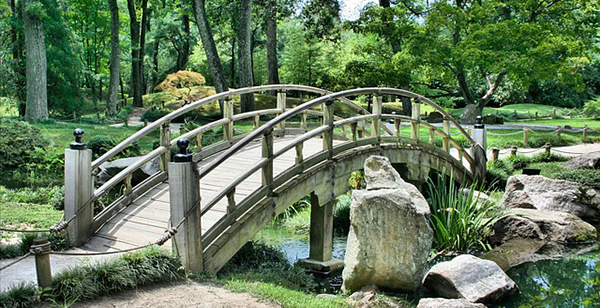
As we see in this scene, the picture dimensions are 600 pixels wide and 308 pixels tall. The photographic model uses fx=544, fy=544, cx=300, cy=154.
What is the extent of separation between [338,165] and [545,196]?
Result: 6132 millimetres

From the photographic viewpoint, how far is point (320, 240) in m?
9.55

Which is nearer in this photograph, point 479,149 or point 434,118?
point 479,149

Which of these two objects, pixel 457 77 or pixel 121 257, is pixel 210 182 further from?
pixel 457 77

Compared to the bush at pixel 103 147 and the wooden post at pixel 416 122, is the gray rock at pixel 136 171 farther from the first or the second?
the wooden post at pixel 416 122

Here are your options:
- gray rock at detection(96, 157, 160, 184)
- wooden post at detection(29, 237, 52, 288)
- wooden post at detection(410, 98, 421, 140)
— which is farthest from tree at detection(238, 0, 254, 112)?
wooden post at detection(29, 237, 52, 288)

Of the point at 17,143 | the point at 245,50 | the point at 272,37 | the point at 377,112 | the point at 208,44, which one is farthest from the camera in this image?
the point at 272,37

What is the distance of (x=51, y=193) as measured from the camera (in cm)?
1245

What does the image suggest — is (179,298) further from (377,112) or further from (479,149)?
(479,149)

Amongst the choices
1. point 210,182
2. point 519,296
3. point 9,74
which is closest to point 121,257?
point 210,182

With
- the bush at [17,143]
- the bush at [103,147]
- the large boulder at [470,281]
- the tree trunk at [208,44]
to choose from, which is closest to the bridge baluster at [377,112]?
the large boulder at [470,281]

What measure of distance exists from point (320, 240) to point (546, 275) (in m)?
4.11

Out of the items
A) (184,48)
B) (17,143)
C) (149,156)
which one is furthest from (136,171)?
(184,48)

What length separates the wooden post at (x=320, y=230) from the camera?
31.3ft

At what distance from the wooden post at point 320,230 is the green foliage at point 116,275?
3.55 metres
